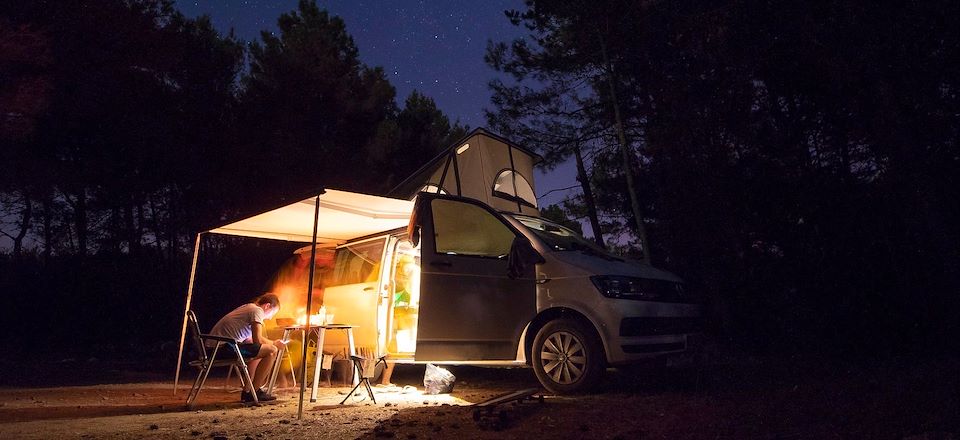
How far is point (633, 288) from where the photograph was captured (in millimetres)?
6352

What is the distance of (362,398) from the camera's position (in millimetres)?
6723

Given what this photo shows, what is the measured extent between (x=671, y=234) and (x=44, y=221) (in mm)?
18853

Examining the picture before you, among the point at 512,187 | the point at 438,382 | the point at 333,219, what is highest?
the point at 512,187

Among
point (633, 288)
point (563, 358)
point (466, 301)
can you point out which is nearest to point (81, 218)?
point (466, 301)

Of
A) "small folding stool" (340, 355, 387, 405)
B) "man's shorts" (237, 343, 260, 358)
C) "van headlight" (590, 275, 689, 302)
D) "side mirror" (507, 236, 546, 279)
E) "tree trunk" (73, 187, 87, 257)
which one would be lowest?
"small folding stool" (340, 355, 387, 405)

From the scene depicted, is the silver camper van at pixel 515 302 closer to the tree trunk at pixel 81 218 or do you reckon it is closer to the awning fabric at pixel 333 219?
the awning fabric at pixel 333 219

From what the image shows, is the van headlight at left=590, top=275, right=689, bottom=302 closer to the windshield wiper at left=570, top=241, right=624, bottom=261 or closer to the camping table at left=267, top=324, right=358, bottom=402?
the windshield wiper at left=570, top=241, right=624, bottom=261

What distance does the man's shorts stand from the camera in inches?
262

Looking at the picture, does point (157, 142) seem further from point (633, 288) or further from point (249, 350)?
point (633, 288)

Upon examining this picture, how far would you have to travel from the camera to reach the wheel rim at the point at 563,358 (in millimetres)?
6270

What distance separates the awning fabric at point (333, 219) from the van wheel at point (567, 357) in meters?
1.96

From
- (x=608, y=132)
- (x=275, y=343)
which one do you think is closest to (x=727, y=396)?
(x=275, y=343)

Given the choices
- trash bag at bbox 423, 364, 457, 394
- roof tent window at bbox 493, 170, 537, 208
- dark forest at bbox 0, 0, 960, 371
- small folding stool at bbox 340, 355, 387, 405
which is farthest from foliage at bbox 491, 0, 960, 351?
small folding stool at bbox 340, 355, 387, 405

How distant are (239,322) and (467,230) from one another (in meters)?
2.55
